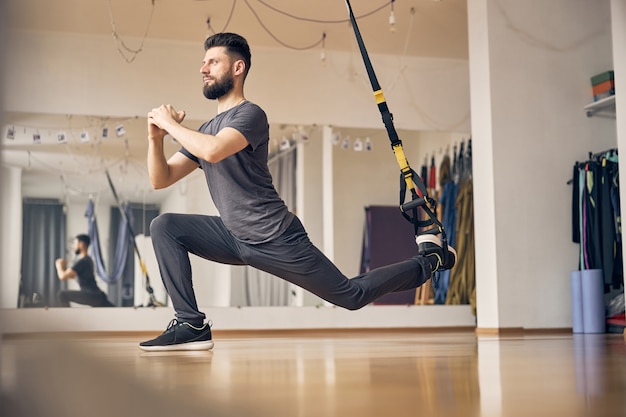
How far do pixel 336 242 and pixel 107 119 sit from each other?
2.48 meters

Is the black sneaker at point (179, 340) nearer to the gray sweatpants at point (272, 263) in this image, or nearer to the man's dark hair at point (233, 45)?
the gray sweatpants at point (272, 263)

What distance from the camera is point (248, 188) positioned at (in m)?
2.82

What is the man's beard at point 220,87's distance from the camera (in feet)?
9.86

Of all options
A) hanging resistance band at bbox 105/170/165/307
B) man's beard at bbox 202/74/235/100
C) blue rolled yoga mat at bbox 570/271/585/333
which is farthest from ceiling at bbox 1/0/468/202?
man's beard at bbox 202/74/235/100

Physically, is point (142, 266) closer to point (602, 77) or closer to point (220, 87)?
point (602, 77)

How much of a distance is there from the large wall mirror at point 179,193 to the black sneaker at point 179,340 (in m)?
4.22

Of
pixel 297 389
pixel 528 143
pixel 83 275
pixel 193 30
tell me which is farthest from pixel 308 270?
pixel 193 30

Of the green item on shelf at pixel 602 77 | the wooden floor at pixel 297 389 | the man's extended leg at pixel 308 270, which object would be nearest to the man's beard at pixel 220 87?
the man's extended leg at pixel 308 270

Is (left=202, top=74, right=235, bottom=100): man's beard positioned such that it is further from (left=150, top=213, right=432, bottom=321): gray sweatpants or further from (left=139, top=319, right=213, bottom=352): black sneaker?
(left=139, top=319, right=213, bottom=352): black sneaker

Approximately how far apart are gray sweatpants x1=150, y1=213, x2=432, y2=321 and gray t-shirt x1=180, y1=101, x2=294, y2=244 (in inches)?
2.0

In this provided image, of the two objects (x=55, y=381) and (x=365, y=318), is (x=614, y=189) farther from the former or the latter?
(x=55, y=381)

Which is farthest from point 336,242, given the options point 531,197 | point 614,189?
point 614,189

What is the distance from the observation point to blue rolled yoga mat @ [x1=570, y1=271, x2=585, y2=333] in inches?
227

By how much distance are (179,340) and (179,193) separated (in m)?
4.66
